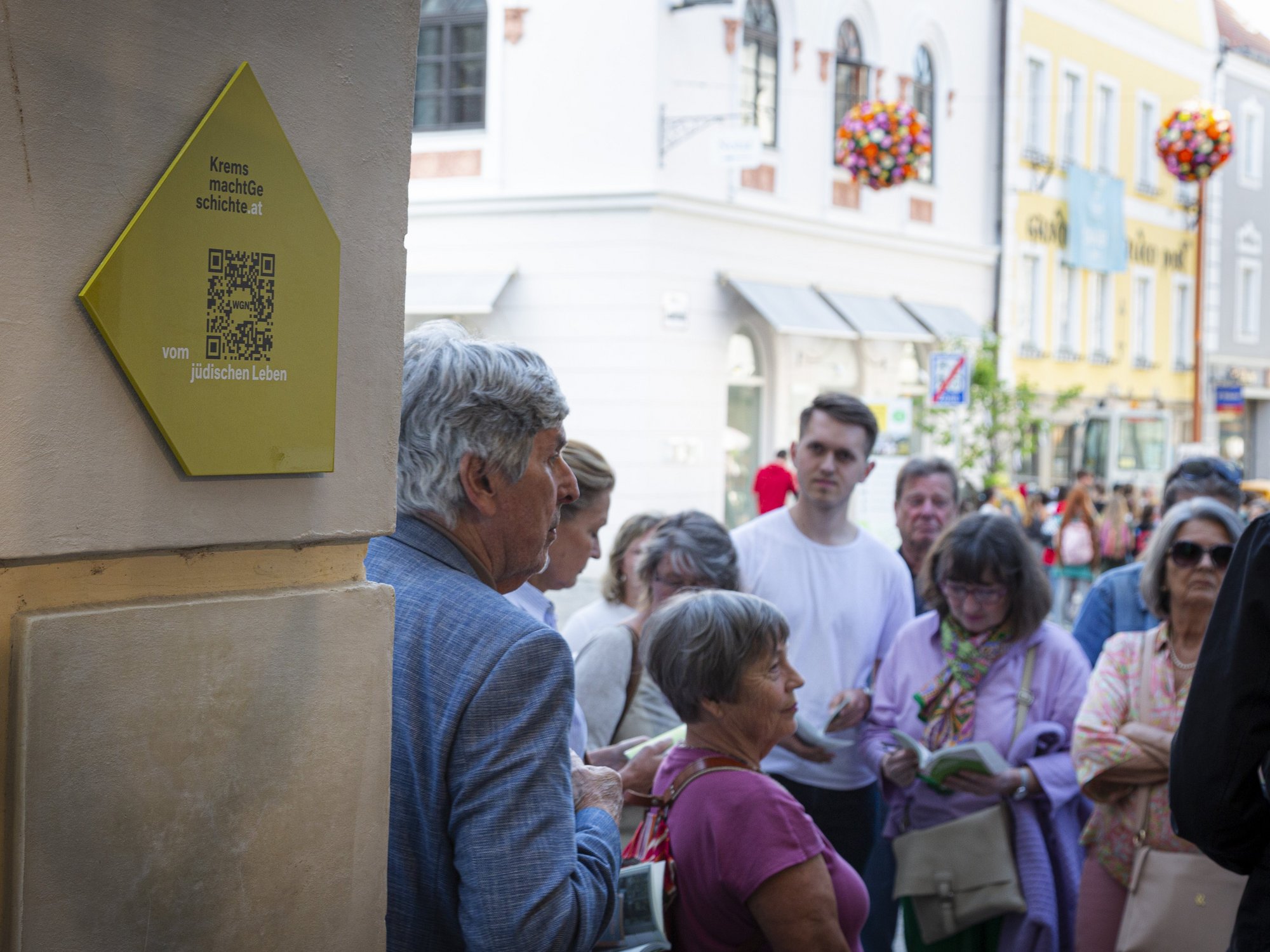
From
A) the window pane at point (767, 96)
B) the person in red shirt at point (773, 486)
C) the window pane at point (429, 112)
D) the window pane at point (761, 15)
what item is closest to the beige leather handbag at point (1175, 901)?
the person in red shirt at point (773, 486)

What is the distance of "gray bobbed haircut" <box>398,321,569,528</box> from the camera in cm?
213

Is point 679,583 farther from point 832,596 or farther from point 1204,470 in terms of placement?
point 1204,470

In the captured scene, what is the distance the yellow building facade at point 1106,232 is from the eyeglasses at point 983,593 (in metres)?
19.8

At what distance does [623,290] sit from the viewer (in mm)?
17719

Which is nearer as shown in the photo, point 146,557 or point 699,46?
point 146,557

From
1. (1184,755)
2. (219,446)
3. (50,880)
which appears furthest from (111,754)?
(1184,755)

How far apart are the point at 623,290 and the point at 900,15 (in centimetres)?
789

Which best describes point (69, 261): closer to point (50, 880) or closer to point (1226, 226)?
point (50, 880)

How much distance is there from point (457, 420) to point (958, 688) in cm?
265

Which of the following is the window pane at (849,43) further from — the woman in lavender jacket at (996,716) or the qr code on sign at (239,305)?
the qr code on sign at (239,305)

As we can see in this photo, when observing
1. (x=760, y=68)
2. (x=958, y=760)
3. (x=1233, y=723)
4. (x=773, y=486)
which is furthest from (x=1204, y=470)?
(x=760, y=68)

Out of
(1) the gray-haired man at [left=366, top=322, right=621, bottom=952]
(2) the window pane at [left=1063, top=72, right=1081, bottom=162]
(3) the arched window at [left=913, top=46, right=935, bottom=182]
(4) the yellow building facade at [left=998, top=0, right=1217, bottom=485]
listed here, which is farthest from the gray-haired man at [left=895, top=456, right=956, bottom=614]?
(2) the window pane at [left=1063, top=72, right=1081, bottom=162]

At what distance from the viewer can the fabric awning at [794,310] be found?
60.8 ft

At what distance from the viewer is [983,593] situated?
432 cm
